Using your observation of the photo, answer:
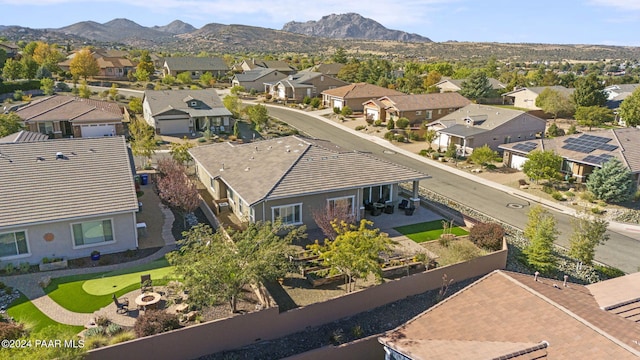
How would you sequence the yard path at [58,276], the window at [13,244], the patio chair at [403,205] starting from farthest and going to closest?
the patio chair at [403,205] < the window at [13,244] < the yard path at [58,276]

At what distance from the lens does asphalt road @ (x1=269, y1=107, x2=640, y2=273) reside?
1177 inches

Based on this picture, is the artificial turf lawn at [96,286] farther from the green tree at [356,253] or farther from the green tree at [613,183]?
the green tree at [613,183]

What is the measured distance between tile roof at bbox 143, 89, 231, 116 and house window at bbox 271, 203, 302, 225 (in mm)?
34423

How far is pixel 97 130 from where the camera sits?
53281 millimetres

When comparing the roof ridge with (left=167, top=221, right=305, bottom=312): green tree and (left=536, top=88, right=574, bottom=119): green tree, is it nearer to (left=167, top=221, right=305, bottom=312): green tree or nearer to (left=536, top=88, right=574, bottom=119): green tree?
(left=167, top=221, right=305, bottom=312): green tree

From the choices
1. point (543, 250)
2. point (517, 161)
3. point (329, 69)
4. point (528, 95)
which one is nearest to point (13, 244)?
point (543, 250)

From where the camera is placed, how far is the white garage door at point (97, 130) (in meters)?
52.7

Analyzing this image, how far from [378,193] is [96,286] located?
19151mm

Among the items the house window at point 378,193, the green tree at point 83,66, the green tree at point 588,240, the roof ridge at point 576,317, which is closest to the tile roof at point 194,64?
the green tree at point 83,66

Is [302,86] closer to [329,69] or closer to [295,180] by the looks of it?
[329,69]

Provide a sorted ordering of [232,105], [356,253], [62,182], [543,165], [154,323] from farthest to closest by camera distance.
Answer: [232,105], [543,165], [62,182], [356,253], [154,323]

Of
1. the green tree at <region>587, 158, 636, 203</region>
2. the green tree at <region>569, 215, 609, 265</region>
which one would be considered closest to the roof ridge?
the green tree at <region>569, 215, 609, 265</region>

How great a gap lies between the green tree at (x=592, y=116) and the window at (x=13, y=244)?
7133cm

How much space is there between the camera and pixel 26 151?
2812cm
